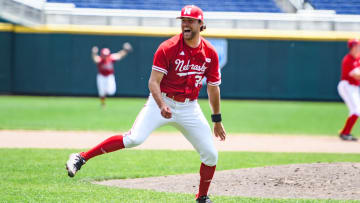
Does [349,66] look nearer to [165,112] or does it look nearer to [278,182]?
[278,182]

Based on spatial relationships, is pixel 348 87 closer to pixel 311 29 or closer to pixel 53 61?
pixel 311 29

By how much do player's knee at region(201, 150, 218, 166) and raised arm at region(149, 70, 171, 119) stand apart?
64 cm

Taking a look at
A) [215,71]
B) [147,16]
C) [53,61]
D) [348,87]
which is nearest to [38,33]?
[53,61]

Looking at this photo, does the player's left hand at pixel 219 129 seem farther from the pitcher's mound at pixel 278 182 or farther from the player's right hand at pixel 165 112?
the pitcher's mound at pixel 278 182

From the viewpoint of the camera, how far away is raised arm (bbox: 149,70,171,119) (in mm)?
5133

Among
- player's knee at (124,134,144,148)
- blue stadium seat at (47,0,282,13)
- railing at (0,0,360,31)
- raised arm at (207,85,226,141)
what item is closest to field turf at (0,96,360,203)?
player's knee at (124,134,144,148)

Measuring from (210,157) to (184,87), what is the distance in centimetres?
73

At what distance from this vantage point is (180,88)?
17.9ft

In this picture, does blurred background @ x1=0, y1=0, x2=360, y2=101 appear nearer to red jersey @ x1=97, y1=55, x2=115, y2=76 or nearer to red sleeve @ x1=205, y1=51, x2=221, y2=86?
red jersey @ x1=97, y1=55, x2=115, y2=76

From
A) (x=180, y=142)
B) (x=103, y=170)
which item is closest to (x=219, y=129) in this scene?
(x=103, y=170)

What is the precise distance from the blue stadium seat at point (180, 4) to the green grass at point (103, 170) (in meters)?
11.2

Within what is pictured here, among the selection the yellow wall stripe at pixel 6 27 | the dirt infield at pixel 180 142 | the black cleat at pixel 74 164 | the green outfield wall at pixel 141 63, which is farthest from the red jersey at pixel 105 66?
the black cleat at pixel 74 164

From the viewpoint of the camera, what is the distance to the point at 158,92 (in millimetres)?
5234

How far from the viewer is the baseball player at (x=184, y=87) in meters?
5.29
